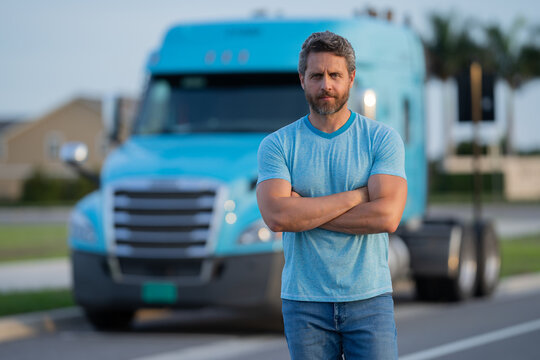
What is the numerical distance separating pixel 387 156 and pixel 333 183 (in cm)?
24

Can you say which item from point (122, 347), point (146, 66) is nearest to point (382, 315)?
point (122, 347)

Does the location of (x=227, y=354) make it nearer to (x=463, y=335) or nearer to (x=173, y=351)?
(x=173, y=351)

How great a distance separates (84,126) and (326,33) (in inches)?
2844

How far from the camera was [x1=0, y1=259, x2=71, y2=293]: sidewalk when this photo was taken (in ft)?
47.8

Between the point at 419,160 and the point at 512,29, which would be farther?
the point at 512,29

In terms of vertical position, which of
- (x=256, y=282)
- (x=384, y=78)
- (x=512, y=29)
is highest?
(x=512, y=29)

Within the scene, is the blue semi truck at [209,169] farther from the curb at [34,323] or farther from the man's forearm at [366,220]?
the man's forearm at [366,220]

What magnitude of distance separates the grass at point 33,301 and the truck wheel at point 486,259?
18.2 ft

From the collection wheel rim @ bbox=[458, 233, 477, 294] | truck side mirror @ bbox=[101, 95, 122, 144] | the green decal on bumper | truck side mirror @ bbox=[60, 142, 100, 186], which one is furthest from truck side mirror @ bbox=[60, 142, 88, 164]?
wheel rim @ bbox=[458, 233, 477, 294]

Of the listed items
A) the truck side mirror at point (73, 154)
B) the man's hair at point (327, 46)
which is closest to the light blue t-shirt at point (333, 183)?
the man's hair at point (327, 46)

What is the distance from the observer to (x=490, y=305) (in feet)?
44.6

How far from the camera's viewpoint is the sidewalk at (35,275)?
14562mm

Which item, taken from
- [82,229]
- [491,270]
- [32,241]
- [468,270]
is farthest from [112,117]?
[32,241]

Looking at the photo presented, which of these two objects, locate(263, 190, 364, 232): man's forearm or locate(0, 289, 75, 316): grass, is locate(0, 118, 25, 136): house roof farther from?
locate(263, 190, 364, 232): man's forearm
